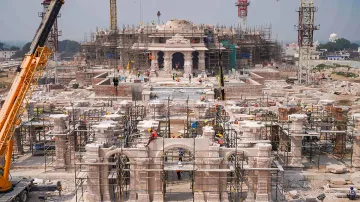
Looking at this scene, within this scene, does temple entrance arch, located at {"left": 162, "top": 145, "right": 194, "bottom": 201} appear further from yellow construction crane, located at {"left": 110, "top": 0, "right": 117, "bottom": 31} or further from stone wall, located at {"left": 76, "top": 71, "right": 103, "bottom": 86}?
yellow construction crane, located at {"left": 110, "top": 0, "right": 117, "bottom": 31}

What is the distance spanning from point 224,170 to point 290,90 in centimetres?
3506

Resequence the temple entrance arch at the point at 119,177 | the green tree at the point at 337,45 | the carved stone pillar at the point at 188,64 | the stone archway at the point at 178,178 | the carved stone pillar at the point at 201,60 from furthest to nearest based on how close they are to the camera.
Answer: the green tree at the point at 337,45 → the carved stone pillar at the point at 201,60 → the carved stone pillar at the point at 188,64 → the temple entrance arch at the point at 119,177 → the stone archway at the point at 178,178

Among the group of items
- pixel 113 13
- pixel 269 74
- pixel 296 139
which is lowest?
pixel 296 139

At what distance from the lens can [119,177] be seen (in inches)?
906

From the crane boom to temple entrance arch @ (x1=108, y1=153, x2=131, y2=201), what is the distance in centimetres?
523

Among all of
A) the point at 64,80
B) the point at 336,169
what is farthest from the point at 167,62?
the point at 336,169

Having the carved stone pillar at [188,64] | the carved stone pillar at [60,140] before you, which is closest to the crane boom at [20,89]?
the carved stone pillar at [60,140]

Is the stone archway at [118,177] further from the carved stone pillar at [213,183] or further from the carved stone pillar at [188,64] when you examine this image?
the carved stone pillar at [188,64]

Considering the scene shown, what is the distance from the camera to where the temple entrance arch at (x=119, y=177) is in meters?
22.6

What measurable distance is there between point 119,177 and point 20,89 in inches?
288

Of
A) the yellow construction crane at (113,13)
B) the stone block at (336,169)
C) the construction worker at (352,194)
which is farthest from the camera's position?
the yellow construction crane at (113,13)

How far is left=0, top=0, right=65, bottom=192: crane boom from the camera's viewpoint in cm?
2296

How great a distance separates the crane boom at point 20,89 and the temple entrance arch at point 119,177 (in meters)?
5.23

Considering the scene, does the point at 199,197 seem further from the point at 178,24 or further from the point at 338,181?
the point at 178,24
